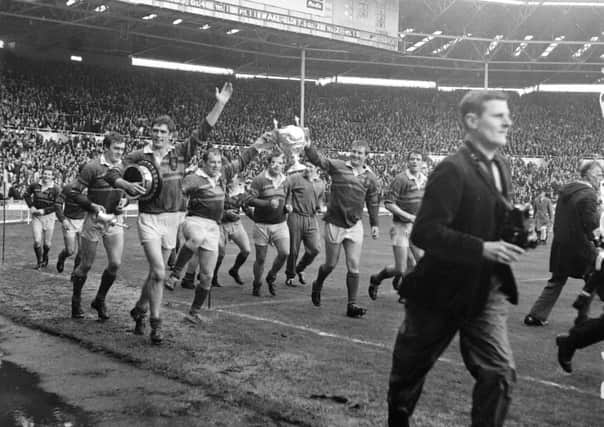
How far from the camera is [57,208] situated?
13055 mm

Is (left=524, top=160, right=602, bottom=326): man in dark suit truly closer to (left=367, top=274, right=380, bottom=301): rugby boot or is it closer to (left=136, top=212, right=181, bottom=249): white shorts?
(left=367, top=274, right=380, bottom=301): rugby boot

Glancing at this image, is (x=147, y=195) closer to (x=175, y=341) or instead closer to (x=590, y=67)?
(x=175, y=341)

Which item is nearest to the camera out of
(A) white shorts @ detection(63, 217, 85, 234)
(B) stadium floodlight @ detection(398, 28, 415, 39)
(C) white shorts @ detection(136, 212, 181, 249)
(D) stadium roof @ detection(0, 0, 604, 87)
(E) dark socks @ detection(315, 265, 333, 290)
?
(C) white shorts @ detection(136, 212, 181, 249)

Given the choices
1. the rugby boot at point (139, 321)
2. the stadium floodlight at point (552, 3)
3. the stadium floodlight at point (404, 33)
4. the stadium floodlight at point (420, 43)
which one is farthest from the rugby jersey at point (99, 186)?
the stadium floodlight at point (420, 43)

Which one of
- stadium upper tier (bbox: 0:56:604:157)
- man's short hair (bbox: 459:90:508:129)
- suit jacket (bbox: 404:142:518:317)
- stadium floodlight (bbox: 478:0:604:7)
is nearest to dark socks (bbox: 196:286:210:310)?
suit jacket (bbox: 404:142:518:317)

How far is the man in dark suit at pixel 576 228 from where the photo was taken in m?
7.75

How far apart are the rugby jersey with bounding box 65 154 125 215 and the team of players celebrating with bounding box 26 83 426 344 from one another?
11 mm

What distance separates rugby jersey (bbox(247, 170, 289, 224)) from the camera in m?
10.6

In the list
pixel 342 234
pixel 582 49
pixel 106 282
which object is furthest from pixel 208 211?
pixel 582 49

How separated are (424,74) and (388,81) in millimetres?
2583

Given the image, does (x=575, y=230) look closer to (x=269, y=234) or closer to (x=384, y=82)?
(x=269, y=234)

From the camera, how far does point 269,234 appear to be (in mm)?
10680

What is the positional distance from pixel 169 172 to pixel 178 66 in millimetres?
40429

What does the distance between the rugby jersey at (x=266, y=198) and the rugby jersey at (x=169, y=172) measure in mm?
3219
